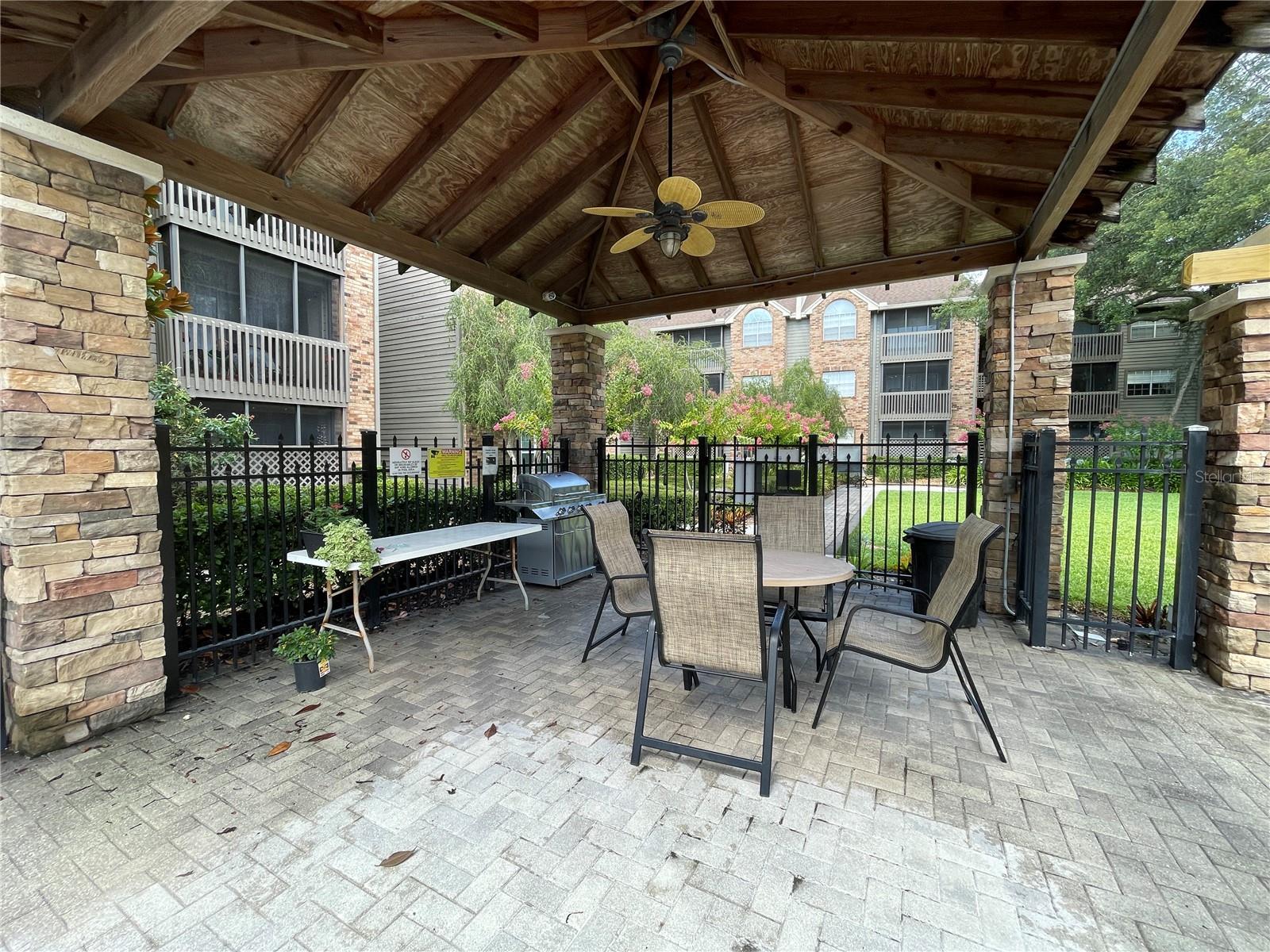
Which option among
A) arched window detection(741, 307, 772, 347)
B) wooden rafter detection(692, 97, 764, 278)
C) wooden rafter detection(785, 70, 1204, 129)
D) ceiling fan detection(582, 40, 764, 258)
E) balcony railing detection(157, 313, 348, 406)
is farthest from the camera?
arched window detection(741, 307, 772, 347)

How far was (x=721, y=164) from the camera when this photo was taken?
4.30 m

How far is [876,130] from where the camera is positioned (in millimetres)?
3543

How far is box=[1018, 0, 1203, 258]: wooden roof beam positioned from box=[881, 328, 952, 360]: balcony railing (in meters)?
17.5

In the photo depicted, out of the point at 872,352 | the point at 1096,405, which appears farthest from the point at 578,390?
the point at 1096,405

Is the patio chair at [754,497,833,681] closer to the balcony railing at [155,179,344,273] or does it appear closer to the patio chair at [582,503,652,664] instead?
the patio chair at [582,503,652,664]

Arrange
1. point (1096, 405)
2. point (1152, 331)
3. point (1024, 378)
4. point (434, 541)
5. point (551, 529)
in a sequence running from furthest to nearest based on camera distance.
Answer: point (1096, 405), point (1152, 331), point (551, 529), point (1024, 378), point (434, 541)

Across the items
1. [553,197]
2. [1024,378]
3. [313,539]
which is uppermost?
[553,197]

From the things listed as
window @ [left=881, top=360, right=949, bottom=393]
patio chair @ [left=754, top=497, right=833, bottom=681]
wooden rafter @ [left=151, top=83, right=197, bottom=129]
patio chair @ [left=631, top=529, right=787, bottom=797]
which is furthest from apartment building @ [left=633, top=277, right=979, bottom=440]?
patio chair @ [left=631, top=529, right=787, bottom=797]

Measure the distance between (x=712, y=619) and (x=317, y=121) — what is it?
145 inches

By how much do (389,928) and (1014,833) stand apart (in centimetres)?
219

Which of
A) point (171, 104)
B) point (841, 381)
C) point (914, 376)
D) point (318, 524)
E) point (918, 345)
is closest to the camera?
point (171, 104)

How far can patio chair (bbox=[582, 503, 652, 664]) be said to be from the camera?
3533mm

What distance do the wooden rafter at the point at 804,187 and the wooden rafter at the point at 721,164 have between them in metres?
0.51

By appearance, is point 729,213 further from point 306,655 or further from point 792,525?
point 306,655
